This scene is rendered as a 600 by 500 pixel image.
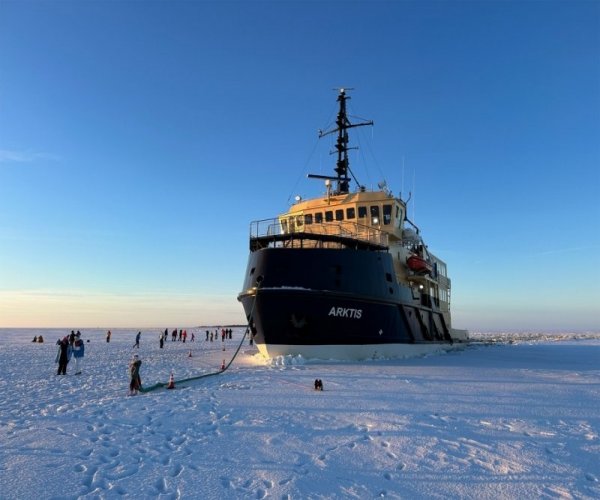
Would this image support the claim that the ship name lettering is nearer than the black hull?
No

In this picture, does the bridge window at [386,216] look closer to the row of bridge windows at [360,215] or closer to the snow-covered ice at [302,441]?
the row of bridge windows at [360,215]

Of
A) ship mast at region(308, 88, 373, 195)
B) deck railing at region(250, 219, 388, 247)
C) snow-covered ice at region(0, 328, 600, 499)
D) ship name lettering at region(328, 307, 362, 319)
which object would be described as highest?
ship mast at region(308, 88, 373, 195)

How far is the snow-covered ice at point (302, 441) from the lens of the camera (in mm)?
4656

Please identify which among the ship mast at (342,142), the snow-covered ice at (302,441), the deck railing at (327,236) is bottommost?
the snow-covered ice at (302,441)

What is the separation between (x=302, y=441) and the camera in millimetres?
6227

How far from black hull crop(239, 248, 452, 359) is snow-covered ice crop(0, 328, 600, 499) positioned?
4.60m

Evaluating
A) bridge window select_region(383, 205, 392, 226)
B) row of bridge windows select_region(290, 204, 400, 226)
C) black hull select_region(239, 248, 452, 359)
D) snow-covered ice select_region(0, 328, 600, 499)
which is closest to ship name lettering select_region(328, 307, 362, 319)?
black hull select_region(239, 248, 452, 359)

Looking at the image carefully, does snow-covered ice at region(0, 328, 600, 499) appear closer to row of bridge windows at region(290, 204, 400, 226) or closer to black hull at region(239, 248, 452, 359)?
black hull at region(239, 248, 452, 359)

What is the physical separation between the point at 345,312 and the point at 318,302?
1237 mm

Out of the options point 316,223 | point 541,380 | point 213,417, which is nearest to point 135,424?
point 213,417

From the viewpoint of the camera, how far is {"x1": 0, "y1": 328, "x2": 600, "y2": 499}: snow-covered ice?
15.3ft

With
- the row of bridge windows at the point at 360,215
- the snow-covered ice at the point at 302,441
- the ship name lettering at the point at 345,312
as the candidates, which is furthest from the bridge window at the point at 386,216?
the snow-covered ice at the point at 302,441

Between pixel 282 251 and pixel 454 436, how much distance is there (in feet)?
35.2

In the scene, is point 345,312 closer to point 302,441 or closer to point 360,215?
point 360,215
